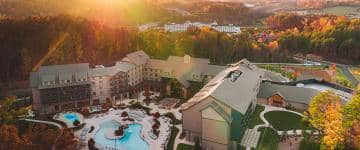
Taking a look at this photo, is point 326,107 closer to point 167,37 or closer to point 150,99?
point 150,99

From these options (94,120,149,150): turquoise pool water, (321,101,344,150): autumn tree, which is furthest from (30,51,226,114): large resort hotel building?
(321,101,344,150): autumn tree

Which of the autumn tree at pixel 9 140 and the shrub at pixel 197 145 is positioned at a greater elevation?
the autumn tree at pixel 9 140

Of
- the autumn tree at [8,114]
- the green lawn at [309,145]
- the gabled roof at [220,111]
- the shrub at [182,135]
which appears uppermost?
the gabled roof at [220,111]

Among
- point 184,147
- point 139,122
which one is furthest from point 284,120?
point 139,122

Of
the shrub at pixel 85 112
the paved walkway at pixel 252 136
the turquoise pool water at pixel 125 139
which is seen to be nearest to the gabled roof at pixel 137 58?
the shrub at pixel 85 112

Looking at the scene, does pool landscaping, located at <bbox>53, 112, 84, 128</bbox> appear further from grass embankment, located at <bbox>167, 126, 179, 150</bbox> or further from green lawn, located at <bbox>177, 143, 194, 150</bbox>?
green lawn, located at <bbox>177, 143, 194, 150</bbox>

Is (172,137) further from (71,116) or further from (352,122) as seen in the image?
(352,122)

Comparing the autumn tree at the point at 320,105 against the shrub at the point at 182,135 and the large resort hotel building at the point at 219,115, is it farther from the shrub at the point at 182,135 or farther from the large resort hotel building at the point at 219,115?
the shrub at the point at 182,135
